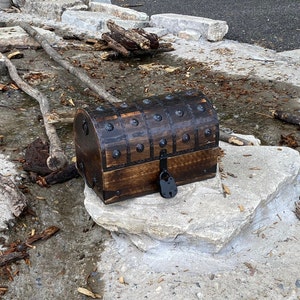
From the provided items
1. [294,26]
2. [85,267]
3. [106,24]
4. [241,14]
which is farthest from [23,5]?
[85,267]

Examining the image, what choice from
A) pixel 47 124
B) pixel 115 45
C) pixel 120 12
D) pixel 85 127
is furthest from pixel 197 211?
pixel 120 12

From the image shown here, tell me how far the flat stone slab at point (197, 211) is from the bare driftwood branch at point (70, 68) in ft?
8.16

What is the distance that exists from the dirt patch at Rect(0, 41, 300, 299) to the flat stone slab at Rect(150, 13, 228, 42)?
1.13 meters

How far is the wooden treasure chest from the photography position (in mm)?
3625

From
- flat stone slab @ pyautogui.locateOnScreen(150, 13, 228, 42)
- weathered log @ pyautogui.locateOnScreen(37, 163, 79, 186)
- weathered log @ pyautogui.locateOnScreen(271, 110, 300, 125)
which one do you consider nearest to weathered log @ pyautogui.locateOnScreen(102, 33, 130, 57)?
flat stone slab @ pyautogui.locateOnScreen(150, 13, 228, 42)

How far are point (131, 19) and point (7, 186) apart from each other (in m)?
6.66

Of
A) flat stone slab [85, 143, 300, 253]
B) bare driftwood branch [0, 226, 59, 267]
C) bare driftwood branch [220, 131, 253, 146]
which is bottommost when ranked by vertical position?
bare driftwood branch [0, 226, 59, 267]

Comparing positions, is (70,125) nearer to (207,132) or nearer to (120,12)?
(207,132)

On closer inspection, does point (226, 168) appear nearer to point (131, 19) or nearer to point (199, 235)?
point (199, 235)

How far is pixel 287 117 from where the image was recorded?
5.92 meters

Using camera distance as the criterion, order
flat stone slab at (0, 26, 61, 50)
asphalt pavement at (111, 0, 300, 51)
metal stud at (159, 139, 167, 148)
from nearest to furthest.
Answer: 1. metal stud at (159, 139, 167, 148)
2. flat stone slab at (0, 26, 61, 50)
3. asphalt pavement at (111, 0, 300, 51)

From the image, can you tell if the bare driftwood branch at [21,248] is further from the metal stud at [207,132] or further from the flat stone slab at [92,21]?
the flat stone slab at [92,21]

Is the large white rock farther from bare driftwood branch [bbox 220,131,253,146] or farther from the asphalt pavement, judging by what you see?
bare driftwood branch [bbox 220,131,253,146]

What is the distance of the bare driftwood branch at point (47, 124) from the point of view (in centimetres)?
483
